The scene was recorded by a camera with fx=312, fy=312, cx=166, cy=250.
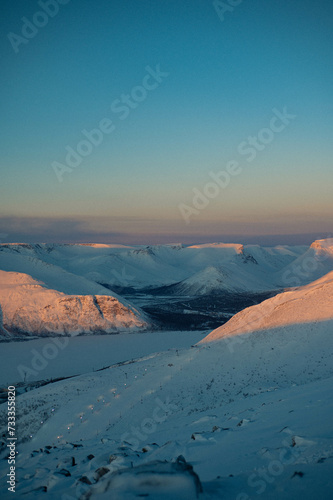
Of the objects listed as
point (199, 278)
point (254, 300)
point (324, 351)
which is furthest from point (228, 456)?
point (199, 278)

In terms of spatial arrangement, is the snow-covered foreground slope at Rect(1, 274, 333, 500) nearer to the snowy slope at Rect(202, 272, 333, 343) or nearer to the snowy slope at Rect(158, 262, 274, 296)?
the snowy slope at Rect(202, 272, 333, 343)

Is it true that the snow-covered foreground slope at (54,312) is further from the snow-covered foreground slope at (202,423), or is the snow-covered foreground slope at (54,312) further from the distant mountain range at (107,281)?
the snow-covered foreground slope at (202,423)

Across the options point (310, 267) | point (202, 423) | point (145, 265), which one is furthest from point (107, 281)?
point (202, 423)

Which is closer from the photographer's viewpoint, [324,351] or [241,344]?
[324,351]

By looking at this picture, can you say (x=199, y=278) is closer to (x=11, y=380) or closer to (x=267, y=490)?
(x=11, y=380)

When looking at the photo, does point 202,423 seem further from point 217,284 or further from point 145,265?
point 145,265

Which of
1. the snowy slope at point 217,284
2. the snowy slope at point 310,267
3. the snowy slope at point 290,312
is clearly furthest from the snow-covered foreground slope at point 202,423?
the snowy slope at point 310,267

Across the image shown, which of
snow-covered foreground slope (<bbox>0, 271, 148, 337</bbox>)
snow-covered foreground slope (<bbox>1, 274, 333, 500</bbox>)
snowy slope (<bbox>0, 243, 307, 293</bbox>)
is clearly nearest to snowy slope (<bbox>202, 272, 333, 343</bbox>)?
snow-covered foreground slope (<bbox>1, 274, 333, 500</bbox>)
